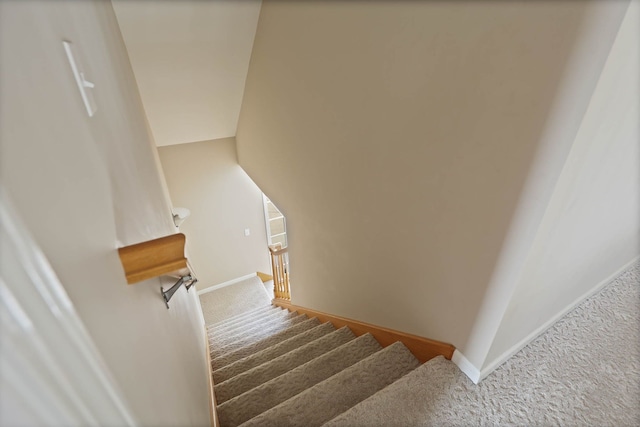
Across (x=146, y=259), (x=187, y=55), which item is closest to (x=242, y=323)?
(x=187, y=55)

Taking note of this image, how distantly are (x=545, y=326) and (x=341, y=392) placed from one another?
115 centimetres

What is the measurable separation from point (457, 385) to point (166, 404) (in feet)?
→ 4.18

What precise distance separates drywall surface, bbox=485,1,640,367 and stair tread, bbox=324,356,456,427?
237mm

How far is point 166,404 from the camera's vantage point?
0.81 meters

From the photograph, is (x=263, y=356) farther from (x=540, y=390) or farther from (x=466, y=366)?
(x=540, y=390)

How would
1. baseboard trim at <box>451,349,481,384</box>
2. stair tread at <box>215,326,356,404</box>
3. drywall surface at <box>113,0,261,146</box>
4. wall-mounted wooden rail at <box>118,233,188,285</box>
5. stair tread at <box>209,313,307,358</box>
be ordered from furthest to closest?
1. stair tread at <box>209,313,307,358</box>
2. drywall surface at <box>113,0,261,146</box>
3. stair tread at <box>215,326,356,404</box>
4. baseboard trim at <box>451,349,481,384</box>
5. wall-mounted wooden rail at <box>118,233,188,285</box>

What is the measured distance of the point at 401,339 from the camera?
1835mm

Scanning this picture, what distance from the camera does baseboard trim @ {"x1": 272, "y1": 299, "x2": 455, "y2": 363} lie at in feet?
5.13

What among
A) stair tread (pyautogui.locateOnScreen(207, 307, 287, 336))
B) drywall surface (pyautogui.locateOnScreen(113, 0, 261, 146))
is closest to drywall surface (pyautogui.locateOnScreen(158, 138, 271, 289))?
drywall surface (pyautogui.locateOnScreen(113, 0, 261, 146))

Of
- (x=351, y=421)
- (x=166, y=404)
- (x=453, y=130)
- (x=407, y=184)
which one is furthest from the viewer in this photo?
(x=407, y=184)

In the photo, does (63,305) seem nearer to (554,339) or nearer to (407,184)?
(407,184)

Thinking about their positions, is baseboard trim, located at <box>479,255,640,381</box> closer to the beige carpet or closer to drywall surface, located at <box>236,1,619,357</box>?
drywall surface, located at <box>236,1,619,357</box>

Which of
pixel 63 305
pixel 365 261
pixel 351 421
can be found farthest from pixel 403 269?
pixel 63 305

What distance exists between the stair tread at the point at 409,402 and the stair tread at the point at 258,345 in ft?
4.91
